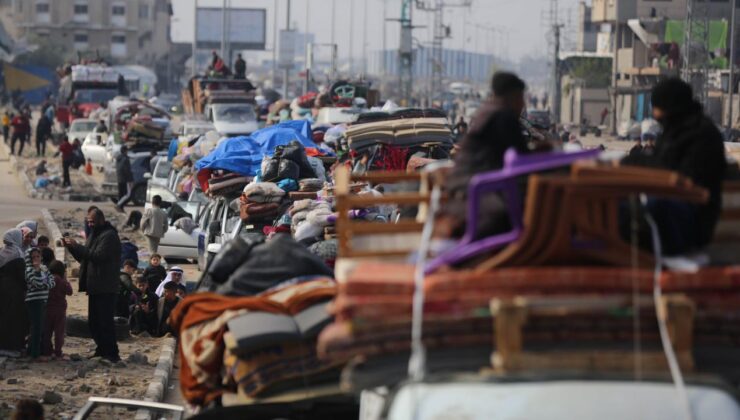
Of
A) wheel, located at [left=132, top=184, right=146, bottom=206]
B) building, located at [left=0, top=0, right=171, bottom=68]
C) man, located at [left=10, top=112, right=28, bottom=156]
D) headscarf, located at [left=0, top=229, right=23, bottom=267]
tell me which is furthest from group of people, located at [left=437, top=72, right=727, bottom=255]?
building, located at [left=0, top=0, right=171, bottom=68]

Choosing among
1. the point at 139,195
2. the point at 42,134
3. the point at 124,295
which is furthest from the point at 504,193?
the point at 42,134

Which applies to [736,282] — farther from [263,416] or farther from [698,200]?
[263,416]

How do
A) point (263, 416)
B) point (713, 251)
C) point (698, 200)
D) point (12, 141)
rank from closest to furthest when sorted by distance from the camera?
point (698, 200) → point (713, 251) → point (263, 416) → point (12, 141)

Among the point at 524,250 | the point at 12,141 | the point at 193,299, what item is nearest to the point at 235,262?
the point at 193,299

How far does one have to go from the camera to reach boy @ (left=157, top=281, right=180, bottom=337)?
1859cm

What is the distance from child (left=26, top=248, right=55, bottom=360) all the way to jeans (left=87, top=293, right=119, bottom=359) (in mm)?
614

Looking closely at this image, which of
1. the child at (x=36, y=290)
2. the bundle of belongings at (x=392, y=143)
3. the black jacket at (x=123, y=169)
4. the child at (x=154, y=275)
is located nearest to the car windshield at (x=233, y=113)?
the black jacket at (x=123, y=169)

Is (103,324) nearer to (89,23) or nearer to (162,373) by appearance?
(162,373)

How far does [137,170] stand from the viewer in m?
39.1

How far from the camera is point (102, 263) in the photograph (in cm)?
1683

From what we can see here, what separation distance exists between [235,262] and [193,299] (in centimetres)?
54

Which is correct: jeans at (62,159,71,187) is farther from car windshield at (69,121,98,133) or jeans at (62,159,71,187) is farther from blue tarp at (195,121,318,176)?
blue tarp at (195,121,318,176)

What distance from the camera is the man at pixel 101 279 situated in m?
16.8

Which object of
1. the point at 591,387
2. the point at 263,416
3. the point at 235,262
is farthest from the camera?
the point at 235,262
